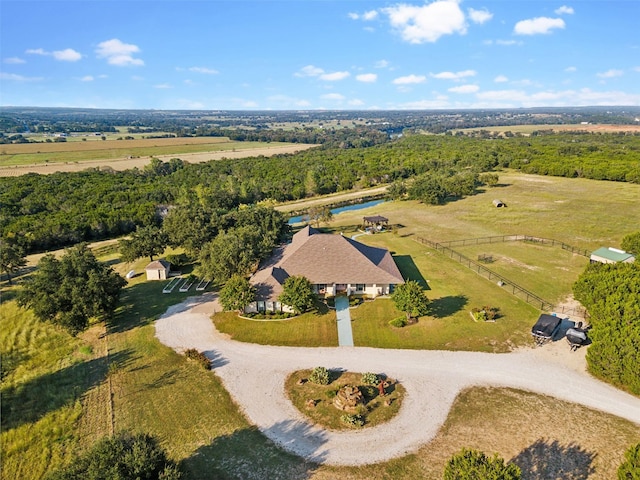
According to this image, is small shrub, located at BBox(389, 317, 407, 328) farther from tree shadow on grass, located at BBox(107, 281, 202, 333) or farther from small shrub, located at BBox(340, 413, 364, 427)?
tree shadow on grass, located at BBox(107, 281, 202, 333)

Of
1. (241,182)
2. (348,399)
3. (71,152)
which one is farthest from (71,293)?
(71,152)

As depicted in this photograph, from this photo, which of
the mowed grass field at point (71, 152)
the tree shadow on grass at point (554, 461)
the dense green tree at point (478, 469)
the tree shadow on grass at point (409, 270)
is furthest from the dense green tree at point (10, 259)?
the mowed grass field at point (71, 152)

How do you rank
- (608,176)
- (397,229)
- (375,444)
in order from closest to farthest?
(375,444) → (397,229) → (608,176)

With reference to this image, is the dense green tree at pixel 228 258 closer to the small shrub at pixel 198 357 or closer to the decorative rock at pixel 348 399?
the small shrub at pixel 198 357

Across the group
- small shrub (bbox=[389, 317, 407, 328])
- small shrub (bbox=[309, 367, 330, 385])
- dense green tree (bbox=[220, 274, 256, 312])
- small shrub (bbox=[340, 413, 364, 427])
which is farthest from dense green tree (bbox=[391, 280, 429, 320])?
dense green tree (bbox=[220, 274, 256, 312])

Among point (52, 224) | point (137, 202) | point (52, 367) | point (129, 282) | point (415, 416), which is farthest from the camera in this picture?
point (137, 202)

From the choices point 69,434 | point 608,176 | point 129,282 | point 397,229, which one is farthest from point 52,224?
point 608,176

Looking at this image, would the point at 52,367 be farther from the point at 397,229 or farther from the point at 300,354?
the point at 397,229

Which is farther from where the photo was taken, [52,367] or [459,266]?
[459,266]
